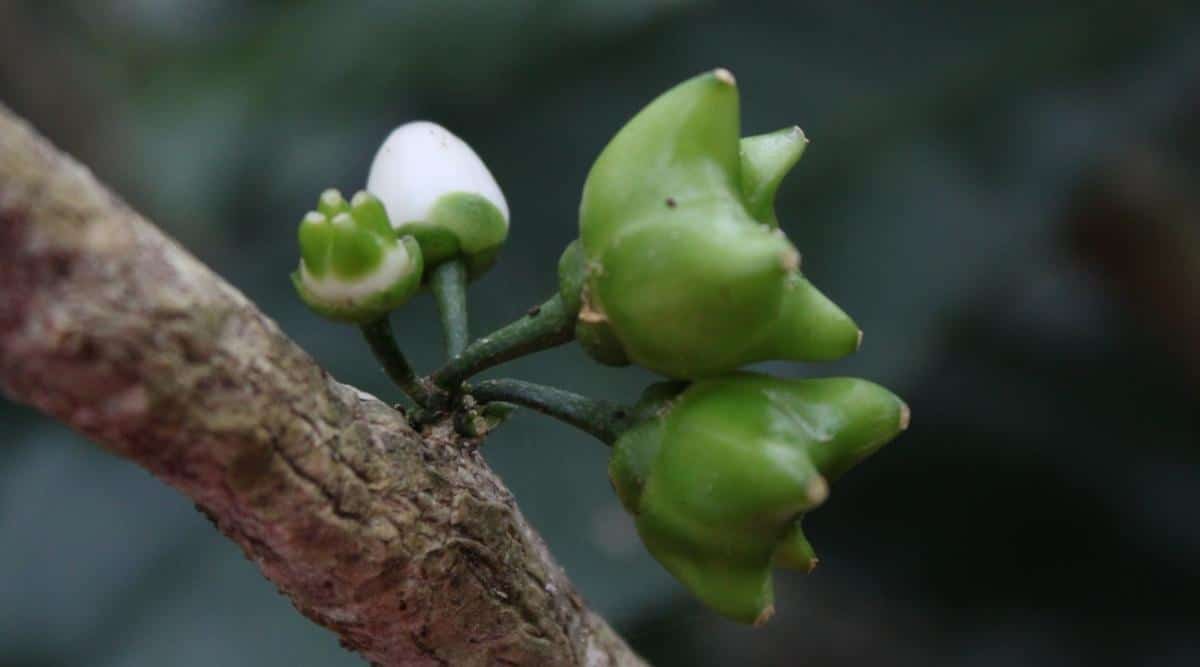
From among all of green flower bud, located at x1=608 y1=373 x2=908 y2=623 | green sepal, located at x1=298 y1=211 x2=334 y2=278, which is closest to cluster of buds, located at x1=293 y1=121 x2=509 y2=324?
green sepal, located at x1=298 y1=211 x2=334 y2=278

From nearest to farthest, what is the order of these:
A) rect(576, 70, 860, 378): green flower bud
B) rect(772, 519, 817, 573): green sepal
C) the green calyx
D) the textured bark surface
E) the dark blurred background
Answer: the textured bark surface
rect(576, 70, 860, 378): green flower bud
rect(772, 519, 817, 573): green sepal
the green calyx
the dark blurred background

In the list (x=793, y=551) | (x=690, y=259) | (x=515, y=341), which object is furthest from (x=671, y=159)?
(x=793, y=551)

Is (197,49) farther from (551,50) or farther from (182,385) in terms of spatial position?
(182,385)

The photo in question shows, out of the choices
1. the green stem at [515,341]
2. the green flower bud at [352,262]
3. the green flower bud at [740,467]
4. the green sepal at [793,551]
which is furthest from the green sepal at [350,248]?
the green sepal at [793,551]

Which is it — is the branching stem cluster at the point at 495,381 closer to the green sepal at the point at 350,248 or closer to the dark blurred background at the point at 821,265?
the green sepal at the point at 350,248

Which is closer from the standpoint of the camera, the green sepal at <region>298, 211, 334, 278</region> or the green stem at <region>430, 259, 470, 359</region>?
the green sepal at <region>298, 211, 334, 278</region>

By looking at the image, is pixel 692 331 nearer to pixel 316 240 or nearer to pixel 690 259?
pixel 690 259

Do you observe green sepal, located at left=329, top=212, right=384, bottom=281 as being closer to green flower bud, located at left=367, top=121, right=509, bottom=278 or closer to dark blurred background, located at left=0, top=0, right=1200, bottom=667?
green flower bud, located at left=367, top=121, right=509, bottom=278
